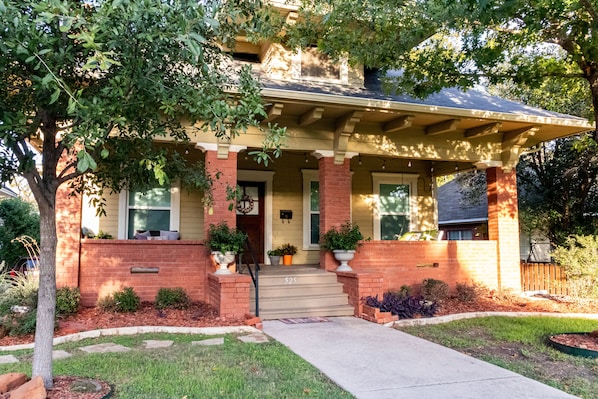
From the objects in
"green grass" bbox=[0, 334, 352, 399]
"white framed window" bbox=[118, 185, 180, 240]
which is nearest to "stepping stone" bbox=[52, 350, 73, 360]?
"green grass" bbox=[0, 334, 352, 399]

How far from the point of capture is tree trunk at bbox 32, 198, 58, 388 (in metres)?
3.82

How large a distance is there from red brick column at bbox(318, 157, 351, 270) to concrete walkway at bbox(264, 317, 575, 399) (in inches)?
101

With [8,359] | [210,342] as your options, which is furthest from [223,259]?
[8,359]

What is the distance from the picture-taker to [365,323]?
293 inches

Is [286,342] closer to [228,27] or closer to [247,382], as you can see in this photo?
[247,382]

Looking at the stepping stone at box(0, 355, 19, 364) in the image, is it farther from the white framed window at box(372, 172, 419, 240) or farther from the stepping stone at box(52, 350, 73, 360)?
the white framed window at box(372, 172, 419, 240)

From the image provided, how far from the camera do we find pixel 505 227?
1040 cm

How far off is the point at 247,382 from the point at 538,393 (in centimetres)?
264

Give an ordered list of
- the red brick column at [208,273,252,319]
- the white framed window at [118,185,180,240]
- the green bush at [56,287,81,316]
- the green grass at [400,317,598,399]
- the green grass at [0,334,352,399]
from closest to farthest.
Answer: the green grass at [0,334,352,399], the green grass at [400,317,598,399], the green bush at [56,287,81,316], the red brick column at [208,273,252,319], the white framed window at [118,185,180,240]

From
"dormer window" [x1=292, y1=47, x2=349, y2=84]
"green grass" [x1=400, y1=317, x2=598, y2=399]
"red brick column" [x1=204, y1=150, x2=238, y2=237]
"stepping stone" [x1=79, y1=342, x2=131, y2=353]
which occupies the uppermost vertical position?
"dormer window" [x1=292, y1=47, x2=349, y2=84]

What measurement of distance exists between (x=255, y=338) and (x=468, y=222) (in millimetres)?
14403

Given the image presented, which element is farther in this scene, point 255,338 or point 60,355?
point 255,338

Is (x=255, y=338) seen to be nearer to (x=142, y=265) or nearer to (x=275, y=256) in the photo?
(x=142, y=265)

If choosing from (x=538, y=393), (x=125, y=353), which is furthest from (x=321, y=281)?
(x=538, y=393)
